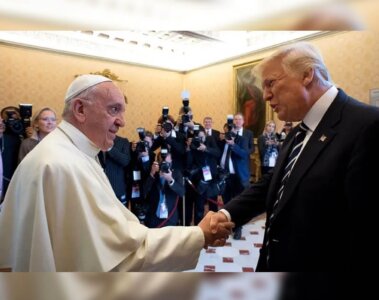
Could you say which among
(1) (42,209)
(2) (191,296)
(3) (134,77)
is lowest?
(1) (42,209)

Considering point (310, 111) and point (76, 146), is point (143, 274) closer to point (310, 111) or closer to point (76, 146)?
point (76, 146)

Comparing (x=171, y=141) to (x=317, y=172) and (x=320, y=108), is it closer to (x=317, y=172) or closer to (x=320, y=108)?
(x=320, y=108)

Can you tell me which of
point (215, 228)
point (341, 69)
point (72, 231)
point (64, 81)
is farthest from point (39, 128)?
point (341, 69)

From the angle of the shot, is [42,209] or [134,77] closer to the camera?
[42,209]

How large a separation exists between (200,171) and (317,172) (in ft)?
13.7

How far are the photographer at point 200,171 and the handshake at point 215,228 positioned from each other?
3.50 meters

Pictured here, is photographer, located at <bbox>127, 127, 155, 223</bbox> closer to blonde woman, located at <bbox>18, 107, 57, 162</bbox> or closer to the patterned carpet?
the patterned carpet

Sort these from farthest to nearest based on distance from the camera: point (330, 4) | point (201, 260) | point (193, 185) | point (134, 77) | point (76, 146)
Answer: point (134, 77), point (193, 185), point (201, 260), point (76, 146), point (330, 4)

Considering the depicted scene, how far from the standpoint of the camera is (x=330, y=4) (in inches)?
8.9

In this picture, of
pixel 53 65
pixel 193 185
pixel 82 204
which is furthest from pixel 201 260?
pixel 53 65

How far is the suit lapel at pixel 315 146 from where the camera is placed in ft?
4.66

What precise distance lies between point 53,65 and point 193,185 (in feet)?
20.4

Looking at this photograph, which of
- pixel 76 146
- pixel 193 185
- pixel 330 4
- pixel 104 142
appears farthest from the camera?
pixel 193 185

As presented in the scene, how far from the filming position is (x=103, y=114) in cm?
167
